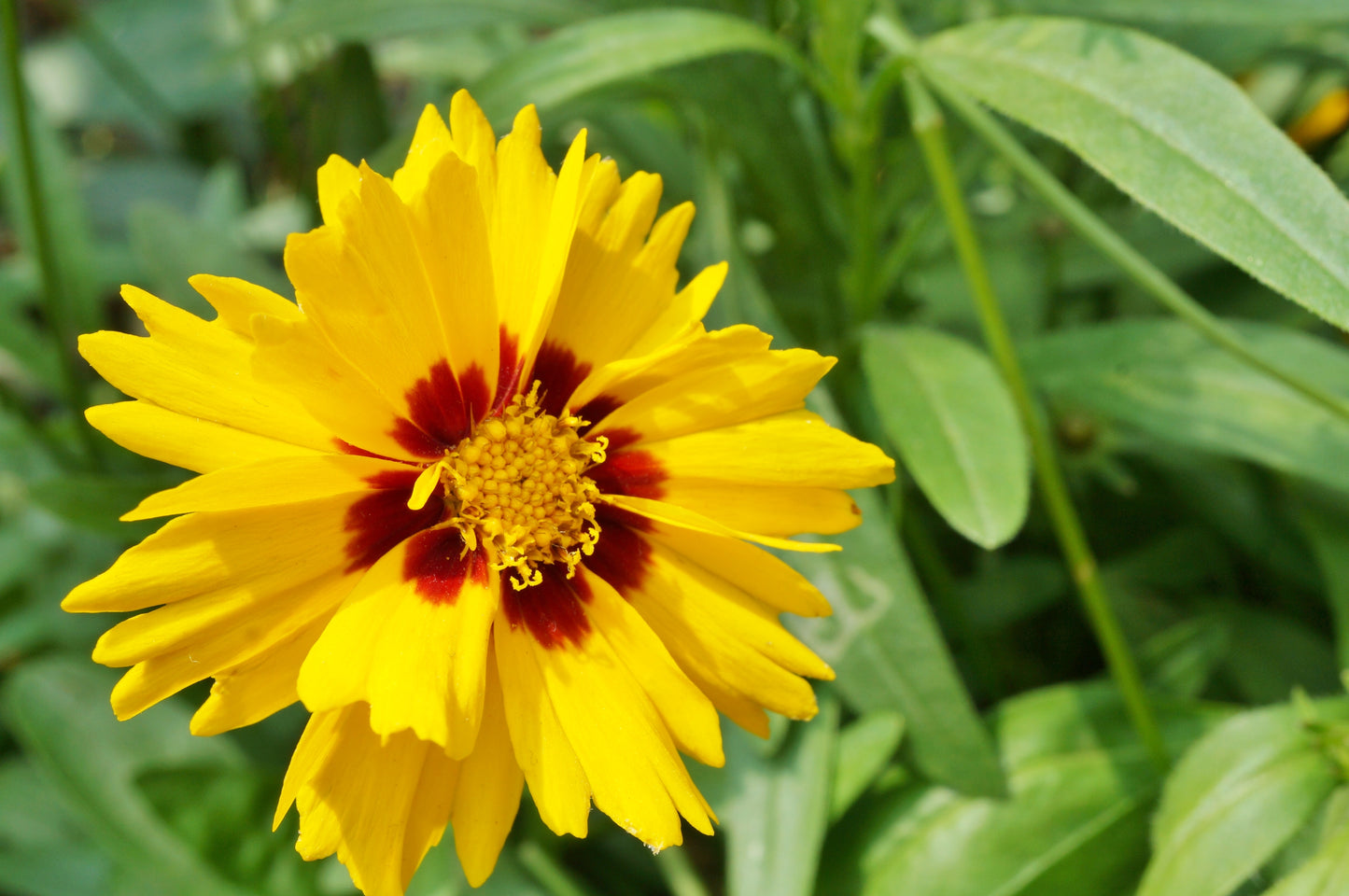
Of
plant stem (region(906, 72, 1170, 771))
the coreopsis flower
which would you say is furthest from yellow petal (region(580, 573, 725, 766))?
plant stem (region(906, 72, 1170, 771))

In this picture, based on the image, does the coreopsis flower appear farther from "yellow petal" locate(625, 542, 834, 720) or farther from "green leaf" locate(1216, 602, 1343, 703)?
"green leaf" locate(1216, 602, 1343, 703)

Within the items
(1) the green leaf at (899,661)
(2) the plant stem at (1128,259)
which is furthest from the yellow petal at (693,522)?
(2) the plant stem at (1128,259)

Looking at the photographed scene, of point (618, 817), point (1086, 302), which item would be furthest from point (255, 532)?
point (1086, 302)

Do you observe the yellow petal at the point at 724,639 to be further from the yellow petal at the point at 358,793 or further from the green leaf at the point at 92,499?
the green leaf at the point at 92,499

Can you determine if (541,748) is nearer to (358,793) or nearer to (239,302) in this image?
(358,793)

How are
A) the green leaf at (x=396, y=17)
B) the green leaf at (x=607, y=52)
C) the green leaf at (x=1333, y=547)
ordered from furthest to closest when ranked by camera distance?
1. the green leaf at (x=396, y=17)
2. the green leaf at (x=1333, y=547)
3. the green leaf at (x=607, y=52)

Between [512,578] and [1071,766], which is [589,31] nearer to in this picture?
[512,578]
